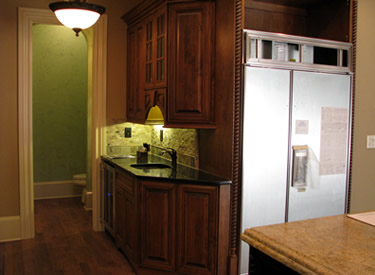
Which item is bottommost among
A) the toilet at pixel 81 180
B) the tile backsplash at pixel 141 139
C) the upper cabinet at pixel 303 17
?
the toilet at pixel 81 180

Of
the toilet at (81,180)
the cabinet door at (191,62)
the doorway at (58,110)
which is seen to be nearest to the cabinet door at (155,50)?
the cabinet door at (191,62)

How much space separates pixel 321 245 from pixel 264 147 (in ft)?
5.33

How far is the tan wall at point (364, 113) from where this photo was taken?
3.39 metres

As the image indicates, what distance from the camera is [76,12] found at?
292cm

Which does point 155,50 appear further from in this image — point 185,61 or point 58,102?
point 58,102

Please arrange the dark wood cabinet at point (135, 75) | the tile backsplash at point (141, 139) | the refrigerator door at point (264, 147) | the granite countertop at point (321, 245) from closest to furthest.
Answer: the granite countertop at point (321, 245) → the refrigerator door at point (264, 147) → the tile backsplash at point (141, 139) → the dark wood cabinet at point (135, 75)

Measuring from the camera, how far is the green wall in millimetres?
6086

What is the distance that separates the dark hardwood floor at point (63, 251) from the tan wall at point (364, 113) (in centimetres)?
227

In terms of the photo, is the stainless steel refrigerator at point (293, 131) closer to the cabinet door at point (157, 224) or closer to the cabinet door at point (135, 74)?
the cabinet door at point (157, 224)

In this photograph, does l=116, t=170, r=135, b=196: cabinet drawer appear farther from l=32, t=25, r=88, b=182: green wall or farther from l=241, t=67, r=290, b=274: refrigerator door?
l=32, t=25, r=88, b=182: green wall

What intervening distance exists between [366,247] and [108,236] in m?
3.47

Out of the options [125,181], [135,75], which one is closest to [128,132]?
[135,75]

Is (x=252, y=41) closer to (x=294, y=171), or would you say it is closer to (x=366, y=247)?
(x=294, y=171)

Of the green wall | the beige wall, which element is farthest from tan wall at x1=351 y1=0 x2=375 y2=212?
the green wall
